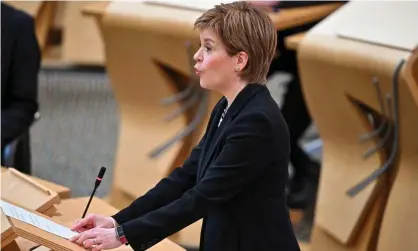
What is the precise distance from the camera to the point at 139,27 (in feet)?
8.40

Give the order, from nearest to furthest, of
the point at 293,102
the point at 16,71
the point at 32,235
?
1. the point at 32,235
2. the point at 16,71
3. the point at 293,102

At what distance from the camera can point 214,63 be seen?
51.6 inches

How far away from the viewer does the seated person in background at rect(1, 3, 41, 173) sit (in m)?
2.35

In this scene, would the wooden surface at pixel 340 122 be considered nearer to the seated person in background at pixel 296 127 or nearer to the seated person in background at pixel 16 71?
the seated person in background at pixel 296 127

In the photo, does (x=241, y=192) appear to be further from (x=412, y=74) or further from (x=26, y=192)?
(x=412, y=74)

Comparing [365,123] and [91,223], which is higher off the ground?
[91,223]

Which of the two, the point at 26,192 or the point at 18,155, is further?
the point at 18,155

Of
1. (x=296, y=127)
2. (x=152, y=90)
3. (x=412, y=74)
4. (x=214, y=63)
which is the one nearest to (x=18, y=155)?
(x=152, y=90)

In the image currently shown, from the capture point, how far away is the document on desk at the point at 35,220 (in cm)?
133

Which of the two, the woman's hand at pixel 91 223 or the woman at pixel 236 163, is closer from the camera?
the woman at pixel 236 163

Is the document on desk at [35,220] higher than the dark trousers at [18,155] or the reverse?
higher

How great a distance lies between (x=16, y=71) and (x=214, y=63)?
1194 millimetres

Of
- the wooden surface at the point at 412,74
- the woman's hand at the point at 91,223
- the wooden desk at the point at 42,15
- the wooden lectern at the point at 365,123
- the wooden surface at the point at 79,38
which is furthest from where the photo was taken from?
the wooden surface at the point at 79,38

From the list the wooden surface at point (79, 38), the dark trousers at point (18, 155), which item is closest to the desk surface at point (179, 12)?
the dark trousers at point (18, 155)
